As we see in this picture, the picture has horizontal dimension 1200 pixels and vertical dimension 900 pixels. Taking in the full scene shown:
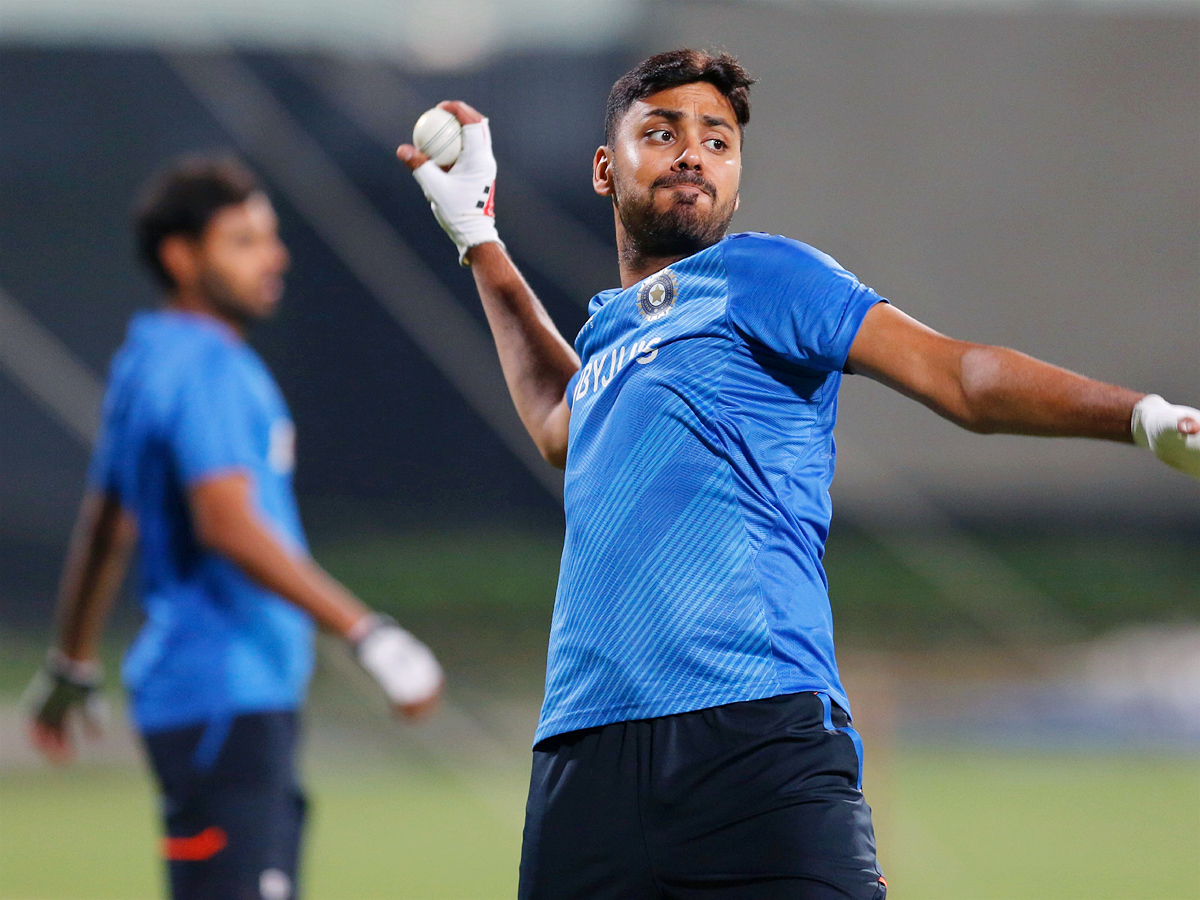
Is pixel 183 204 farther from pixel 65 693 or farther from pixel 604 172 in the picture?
pixel 604 172

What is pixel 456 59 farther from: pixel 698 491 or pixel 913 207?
pixel 698 491

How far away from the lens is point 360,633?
2922 millimetres

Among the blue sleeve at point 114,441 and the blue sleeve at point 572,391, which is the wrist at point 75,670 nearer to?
the blue sleeve at point 114,441

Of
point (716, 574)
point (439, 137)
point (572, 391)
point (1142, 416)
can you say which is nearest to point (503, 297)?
point (439, 137)

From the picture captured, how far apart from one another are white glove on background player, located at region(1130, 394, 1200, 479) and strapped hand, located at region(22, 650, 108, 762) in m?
2.71

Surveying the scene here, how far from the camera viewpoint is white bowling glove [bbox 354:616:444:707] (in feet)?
9.45

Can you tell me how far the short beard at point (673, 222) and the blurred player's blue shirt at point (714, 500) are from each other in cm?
15

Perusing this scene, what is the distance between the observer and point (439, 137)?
287 centimetres

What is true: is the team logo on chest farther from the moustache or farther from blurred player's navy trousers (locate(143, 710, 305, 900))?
blurred player's navy trousers (locate(143, 710, 305, 900))

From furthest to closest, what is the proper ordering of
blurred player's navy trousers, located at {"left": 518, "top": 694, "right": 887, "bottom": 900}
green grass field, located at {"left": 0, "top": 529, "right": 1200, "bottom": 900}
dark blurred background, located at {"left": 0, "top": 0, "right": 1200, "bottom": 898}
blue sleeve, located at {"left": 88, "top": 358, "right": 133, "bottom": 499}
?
dark blurred background, located at {"left": 0, "top": 0, "right": 1200, "bottom": 898}
green grass field, located at {"left": 0, "top": 529, "right": 1200, "bottom": 900}
blue sleeve, located at {"left": 88, "top": 358, "right": 133, "bottom": 499}
blurred player's navy trousers, located at {"left": 518, "top": 694, "right": 887, "bottom": 900}

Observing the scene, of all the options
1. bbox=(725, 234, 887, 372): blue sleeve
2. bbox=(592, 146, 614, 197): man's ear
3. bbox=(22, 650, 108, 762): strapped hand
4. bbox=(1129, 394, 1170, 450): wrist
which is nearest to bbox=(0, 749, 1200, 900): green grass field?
bbox=(22, 650, 108, 762): strapped hand

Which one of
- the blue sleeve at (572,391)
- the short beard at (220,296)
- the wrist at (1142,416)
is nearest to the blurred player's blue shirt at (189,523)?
the short beard at (220,296)

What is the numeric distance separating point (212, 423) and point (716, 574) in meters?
1.52

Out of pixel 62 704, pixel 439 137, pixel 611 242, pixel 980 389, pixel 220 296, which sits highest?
pixel 611 242
